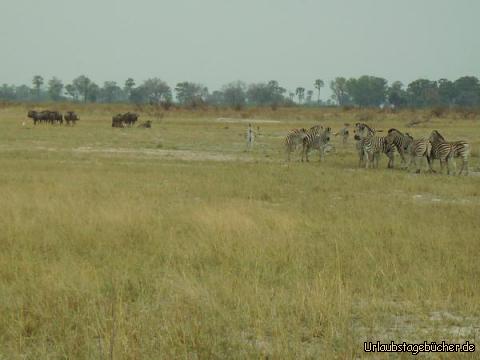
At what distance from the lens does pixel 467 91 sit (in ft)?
417

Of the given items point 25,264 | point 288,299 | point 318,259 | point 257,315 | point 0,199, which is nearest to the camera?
point 257,315

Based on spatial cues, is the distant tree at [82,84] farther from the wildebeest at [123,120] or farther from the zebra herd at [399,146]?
the zebra herd at [399,146]

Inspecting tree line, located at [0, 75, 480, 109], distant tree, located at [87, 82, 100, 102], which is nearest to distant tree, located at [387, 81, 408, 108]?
tree line, located at [0, 75, 480, 109]

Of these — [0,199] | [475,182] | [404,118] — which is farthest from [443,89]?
[0,199]

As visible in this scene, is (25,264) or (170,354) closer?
(170,354)

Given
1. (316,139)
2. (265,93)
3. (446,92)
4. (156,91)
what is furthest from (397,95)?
(316,139)

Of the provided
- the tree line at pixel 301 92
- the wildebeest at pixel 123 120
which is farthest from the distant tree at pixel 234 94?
the wildebeest at pixel 123 120

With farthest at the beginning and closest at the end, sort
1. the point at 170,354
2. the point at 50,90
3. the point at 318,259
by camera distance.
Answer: the point at 50,90 → the point at 318,259 → the point at 170,354

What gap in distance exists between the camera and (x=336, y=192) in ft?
47.1

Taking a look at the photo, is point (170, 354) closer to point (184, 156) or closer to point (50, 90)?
point (184, 156)

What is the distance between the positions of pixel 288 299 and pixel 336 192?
875 cm

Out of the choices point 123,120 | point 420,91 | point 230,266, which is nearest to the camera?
point 230,266

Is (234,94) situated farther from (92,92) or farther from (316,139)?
(316,139)

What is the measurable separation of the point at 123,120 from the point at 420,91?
98984mm
